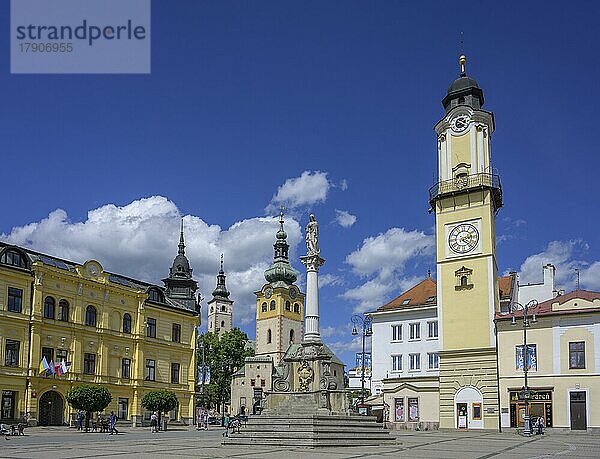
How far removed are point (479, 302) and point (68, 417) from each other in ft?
101

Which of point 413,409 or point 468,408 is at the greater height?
point 468,408

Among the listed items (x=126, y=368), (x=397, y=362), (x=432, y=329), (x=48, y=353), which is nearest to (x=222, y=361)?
(x=126, y=368)

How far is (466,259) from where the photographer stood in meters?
53.8

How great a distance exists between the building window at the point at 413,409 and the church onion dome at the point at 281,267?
5695 cm

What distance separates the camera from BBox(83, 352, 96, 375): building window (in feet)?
180

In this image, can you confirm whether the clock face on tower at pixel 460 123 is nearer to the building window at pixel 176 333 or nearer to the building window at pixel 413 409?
the building window at pixel 413 409

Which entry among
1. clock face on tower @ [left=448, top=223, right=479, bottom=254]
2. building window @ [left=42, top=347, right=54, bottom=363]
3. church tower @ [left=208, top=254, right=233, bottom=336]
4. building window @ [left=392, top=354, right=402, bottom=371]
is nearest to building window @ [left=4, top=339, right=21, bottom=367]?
building window @ [left=42, top=347, right=54, bottom=363]

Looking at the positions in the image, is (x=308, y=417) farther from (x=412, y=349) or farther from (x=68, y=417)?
(x=412, y=349)

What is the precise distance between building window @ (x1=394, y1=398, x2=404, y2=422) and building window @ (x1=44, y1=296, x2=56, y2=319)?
28.0m

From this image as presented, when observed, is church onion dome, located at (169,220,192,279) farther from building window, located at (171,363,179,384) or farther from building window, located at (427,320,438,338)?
building window, located at (427,320,438,338)

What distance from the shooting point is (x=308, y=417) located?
3042 cm

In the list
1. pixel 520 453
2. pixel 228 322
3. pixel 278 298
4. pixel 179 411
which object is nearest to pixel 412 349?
pixel 179 411

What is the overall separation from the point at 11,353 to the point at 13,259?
6402mm

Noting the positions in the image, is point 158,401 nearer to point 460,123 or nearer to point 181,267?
point 181,267
